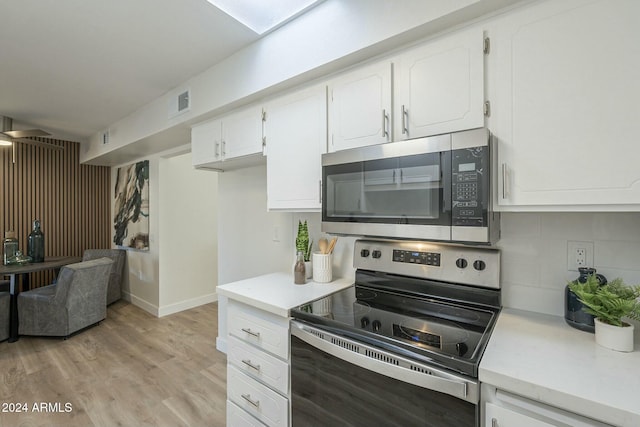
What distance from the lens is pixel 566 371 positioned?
0.84 meters

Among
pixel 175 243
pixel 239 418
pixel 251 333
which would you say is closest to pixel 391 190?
pixel 251 333

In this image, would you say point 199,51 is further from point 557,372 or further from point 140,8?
point 557,372

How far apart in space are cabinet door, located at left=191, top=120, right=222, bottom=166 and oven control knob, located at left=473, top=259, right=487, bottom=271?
1889 mm

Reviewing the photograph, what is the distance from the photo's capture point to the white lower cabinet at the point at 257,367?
4.59 feet

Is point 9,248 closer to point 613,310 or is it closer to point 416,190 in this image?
point 416,190

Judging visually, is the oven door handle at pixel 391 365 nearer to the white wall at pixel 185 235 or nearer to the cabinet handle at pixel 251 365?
the cabinet handle at pixel 251 365

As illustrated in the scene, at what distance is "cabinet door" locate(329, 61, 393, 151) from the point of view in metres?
1.41

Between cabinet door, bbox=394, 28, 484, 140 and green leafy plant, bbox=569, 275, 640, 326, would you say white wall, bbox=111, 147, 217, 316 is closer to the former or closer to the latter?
cabinet door, bbox=394, 28, 484, 140

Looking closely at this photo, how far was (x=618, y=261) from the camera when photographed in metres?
1.15

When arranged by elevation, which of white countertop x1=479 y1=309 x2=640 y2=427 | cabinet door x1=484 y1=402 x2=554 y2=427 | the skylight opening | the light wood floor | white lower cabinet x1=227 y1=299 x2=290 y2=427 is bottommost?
the light wood floor

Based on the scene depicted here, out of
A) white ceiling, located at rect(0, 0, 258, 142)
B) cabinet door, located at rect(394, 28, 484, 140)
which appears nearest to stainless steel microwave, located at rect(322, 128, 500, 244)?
cabinet door, located at rect(394, 28, 484, 140)

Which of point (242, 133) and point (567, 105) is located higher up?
point (242, 133)

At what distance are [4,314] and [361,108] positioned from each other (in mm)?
4231

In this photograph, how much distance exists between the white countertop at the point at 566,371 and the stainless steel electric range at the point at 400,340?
0.24 feet
